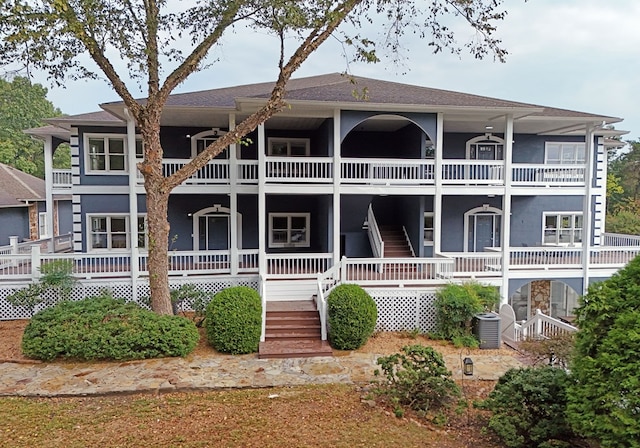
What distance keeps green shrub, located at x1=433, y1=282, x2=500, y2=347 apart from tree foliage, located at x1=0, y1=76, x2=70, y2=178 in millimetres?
39789

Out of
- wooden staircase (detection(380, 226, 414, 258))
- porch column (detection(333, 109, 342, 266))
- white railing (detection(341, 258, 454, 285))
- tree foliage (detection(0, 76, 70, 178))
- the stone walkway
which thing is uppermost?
tree foliage (detection(0, 76, 70, 178))

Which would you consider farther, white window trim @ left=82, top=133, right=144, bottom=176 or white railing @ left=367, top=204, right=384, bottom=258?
white window trim @ left=82, top=133, right=144, bottom=176

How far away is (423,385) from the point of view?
6.35 metres

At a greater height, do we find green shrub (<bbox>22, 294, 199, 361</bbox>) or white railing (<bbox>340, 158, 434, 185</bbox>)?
white railing (<bbox>340, 158, 434, 185</bbox>)

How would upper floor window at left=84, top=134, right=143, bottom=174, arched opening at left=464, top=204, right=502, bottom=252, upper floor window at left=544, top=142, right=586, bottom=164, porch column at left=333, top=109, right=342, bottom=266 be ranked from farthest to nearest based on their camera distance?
upper floor window at left=544, top=142, right=586, bottom=164 < arched opening at left=464, top=204, right=502, bottom=252 < upper floor window at left=84, top=134, right=143, bottom=174 < porch column at left=333, top=109, right=342, bottom=266

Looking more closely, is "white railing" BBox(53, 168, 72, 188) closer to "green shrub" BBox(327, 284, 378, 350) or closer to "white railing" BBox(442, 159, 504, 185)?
"green shrub" BBox(327, 284, 378, 350)

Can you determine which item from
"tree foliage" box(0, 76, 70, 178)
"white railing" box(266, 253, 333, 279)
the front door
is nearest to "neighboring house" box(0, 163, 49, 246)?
the front door

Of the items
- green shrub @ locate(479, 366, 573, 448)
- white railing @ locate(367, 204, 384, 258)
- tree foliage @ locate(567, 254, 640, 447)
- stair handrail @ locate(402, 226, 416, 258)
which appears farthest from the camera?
stair handrail @ locate(402, 226, 416, 258)

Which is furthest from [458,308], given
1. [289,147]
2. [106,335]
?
[289,147]

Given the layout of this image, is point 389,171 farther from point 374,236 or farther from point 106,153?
point 106,153

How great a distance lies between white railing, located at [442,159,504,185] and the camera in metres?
12.9

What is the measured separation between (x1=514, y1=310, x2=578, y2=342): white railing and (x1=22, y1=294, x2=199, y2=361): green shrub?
27.8 ft

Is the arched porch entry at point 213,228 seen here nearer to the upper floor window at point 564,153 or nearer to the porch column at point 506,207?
the porch column at point 506,207

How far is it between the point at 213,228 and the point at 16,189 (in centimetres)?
1608
